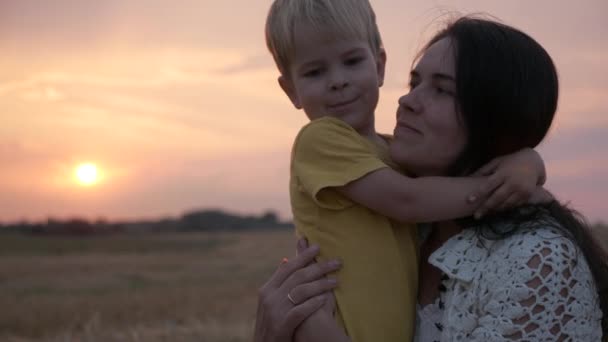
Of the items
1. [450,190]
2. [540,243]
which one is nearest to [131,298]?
[450,190]

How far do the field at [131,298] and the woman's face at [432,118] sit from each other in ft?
12.8

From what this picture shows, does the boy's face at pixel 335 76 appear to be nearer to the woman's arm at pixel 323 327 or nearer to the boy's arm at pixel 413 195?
the boy's arm at pixel 413 195

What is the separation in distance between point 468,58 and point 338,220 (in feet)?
2.52

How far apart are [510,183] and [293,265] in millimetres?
882

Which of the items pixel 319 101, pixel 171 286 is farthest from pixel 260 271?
pixel 319 101

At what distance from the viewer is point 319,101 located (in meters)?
3.56

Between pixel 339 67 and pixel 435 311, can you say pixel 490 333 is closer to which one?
pixel 435 311

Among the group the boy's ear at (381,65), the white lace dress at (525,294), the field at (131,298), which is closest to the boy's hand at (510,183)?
the white lace dress at (525,294)

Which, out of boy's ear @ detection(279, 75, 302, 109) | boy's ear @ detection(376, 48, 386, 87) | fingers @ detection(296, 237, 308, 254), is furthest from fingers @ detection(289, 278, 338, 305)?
boy's ear @ detection(376, 48, 386, 87)

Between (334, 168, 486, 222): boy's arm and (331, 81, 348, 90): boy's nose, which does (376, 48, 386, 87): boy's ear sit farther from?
(334, 168, 486, 222): boy's arm

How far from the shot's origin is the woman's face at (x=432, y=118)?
9.79ft

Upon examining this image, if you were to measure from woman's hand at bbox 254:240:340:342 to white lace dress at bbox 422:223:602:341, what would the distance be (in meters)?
0.49

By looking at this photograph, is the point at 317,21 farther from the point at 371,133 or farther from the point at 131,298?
the point at 131,298

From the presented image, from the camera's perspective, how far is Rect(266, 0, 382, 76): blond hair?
3.49m
